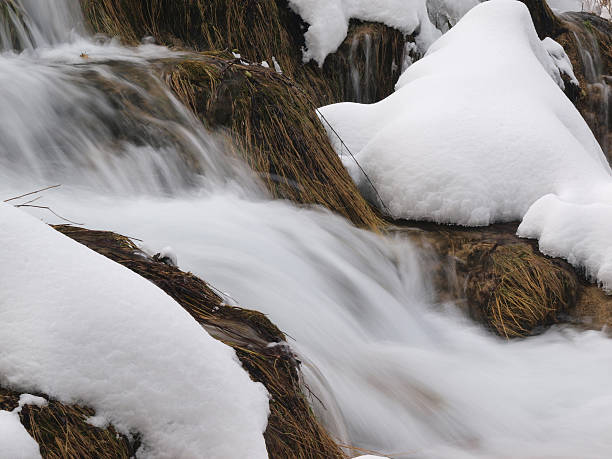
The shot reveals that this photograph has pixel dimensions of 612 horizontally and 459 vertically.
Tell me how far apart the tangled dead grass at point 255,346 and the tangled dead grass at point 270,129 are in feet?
4.35

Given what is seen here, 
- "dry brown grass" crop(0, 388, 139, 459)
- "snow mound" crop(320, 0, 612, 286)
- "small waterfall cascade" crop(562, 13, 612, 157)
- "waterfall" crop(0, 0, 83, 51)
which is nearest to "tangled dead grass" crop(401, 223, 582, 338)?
"snow mound" crop(320, 0, 612, 286)

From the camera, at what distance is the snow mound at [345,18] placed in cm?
525

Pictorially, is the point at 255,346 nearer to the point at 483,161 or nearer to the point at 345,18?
the point at 483,161

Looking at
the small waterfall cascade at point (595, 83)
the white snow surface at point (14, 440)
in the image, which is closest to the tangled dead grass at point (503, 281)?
the white snow surface at point (14, 440)

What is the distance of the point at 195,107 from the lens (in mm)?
3311

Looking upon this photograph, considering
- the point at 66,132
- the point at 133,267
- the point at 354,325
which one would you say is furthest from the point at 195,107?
the point at 133,267

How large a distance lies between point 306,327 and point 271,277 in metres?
0.26

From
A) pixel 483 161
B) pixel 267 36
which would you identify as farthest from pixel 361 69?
pixel 483 161

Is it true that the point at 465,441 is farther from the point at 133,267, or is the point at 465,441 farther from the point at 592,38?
the point at 592,38

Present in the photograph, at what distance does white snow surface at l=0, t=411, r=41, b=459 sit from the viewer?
119 centimetres

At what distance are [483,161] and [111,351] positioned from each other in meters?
2.53

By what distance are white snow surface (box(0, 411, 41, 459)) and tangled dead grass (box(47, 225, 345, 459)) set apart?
15 centimetres

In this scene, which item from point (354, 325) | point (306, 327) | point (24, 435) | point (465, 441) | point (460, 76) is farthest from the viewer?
point (460, 76)

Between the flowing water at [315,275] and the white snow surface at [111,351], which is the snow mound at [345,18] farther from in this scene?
the white snow surface at [111,351]
